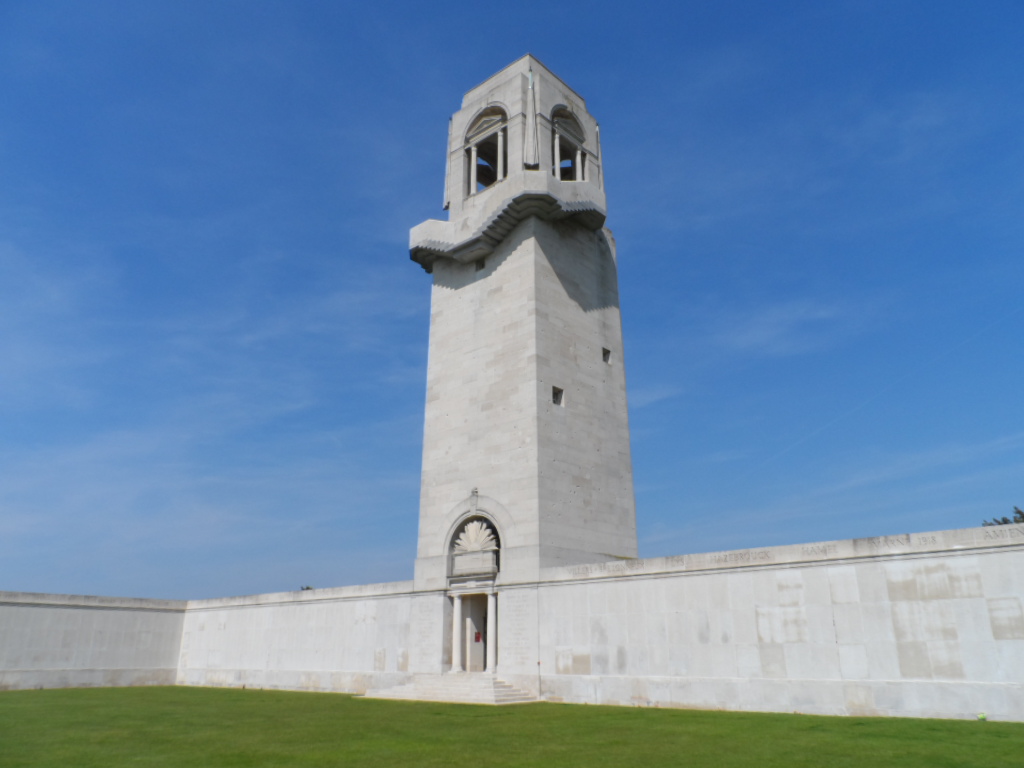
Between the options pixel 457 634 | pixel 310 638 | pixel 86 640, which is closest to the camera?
pixel 457 634

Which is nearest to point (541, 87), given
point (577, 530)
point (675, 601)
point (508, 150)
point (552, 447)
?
point (508, 150)

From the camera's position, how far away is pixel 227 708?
2233 cm

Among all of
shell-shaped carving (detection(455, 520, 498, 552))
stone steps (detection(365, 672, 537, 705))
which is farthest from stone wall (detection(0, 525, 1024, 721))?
shell-shaped carving (detection(455, 520, 498, 552))

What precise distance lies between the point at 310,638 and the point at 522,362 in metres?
15.5

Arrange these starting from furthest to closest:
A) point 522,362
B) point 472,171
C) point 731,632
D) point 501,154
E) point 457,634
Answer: point 472,171 < point 501,154 < point 522,362 < point 457,634 < point 731,632

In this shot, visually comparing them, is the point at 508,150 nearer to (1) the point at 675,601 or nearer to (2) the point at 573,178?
(2) the point at 573,178

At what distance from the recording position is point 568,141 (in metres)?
34.6

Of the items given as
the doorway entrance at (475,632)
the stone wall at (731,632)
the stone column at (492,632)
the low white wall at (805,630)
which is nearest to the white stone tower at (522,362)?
the doorway entrance at (475,632)

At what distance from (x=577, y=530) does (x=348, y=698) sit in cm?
1004

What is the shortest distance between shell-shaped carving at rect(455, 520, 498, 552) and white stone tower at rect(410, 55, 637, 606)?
0.18 ft

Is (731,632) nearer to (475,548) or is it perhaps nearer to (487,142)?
(475,548)

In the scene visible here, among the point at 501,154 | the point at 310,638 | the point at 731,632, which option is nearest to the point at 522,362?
the point at 501,154

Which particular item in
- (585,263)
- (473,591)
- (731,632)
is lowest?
(731,632)

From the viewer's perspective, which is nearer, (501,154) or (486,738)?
(486,738)
